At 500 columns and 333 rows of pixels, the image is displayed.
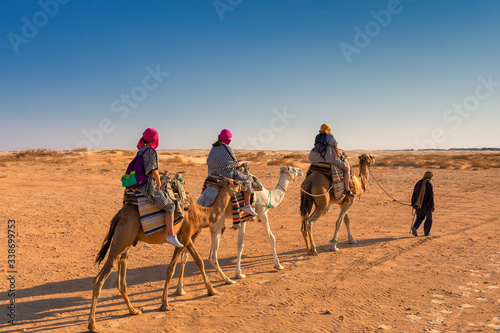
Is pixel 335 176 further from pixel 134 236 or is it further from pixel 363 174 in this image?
pixel 134 236

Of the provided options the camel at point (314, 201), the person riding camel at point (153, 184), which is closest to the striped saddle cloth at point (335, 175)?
the camel at point (314, 201)

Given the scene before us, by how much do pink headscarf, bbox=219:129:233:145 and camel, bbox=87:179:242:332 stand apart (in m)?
1.05

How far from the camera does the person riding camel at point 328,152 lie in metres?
10.5

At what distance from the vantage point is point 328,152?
34.3 ft

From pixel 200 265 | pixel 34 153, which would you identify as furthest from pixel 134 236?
pixel 34 153

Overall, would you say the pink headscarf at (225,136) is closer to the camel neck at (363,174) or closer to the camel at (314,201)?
the camel at (314,201)

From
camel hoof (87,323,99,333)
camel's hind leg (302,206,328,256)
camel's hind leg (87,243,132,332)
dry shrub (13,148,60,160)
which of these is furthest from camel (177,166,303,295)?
dry shrub (13,148,60,160)

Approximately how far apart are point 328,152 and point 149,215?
228 inches

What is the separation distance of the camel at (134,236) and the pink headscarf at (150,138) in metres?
1.04

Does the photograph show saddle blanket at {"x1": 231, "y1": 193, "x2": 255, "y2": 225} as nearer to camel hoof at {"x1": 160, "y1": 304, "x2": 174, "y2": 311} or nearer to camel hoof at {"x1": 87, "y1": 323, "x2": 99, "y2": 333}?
camel hoof at {"x1": 160, "y1": 304, "x2": 174, "y2": 311}

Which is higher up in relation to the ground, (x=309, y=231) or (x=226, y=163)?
(x=226, y=163)

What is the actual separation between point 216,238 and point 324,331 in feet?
10.1

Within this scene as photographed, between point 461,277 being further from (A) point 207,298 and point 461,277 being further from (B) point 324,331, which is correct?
(A) point 207,298

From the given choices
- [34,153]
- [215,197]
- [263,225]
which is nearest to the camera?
[215,197]
